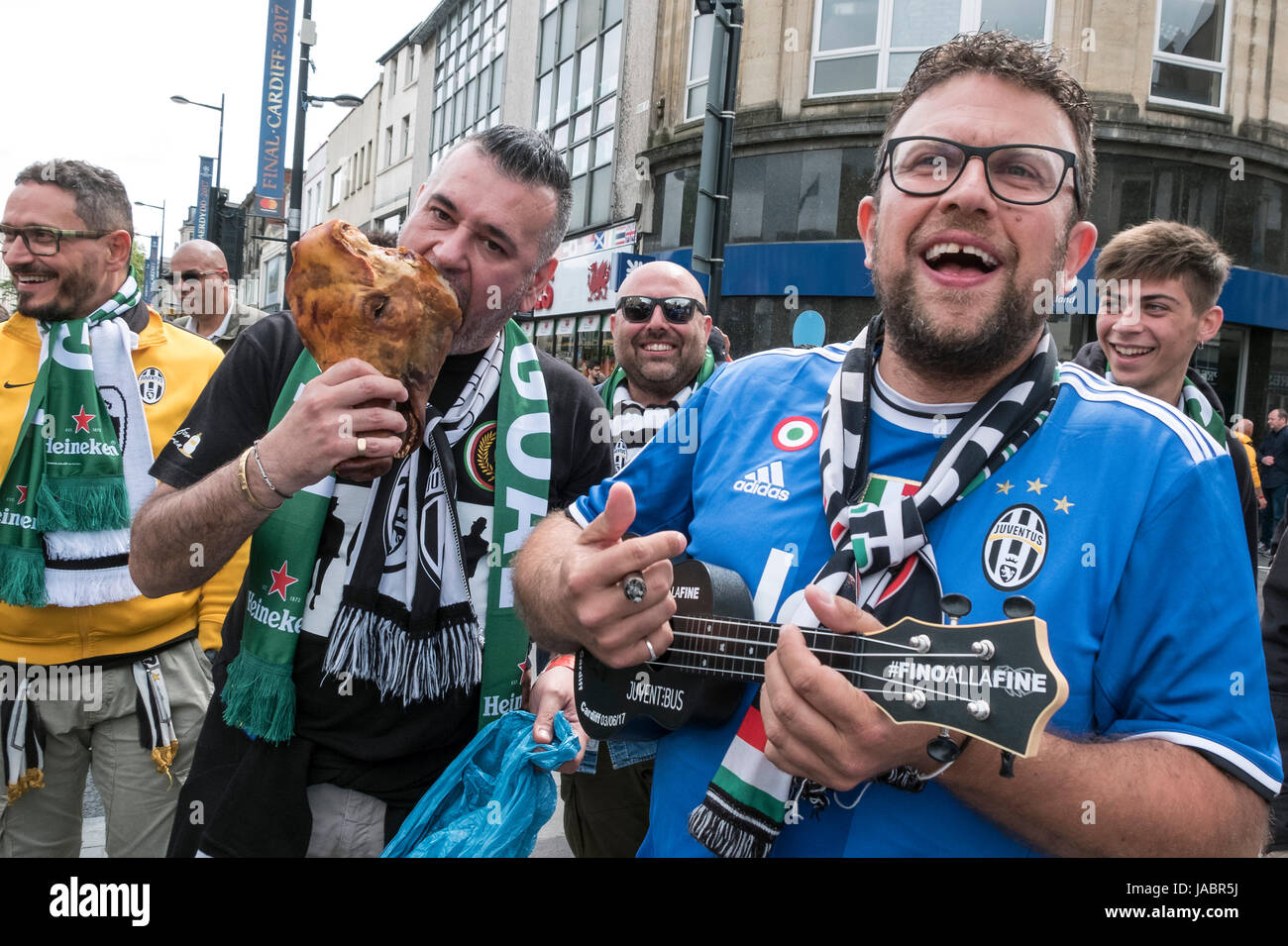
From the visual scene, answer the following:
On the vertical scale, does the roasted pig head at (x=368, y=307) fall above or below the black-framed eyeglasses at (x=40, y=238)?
below

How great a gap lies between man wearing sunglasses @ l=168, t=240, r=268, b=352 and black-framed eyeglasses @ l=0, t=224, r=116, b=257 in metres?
2.83

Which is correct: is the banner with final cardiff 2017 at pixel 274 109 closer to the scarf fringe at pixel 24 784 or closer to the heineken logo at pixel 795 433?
the scarf fringe at pixel 24 784

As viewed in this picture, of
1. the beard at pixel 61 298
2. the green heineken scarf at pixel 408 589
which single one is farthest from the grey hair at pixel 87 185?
the green heineken scarf at pixel 408 589

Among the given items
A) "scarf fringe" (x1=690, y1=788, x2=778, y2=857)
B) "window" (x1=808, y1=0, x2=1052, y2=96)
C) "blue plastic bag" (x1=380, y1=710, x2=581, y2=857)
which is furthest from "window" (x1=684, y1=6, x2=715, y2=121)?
"scarf fringe" (x1=690, y1=788, x2=778, y2=857)

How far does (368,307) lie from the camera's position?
1.78 m

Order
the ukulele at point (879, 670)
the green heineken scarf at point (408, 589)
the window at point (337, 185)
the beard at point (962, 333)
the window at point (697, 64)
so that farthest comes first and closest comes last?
the window at point (337, 185) → the window at point (697, 64) → the green heineken scarf at point (408, 589) → the beard at point (962, 333) → the ukulele at point (879, 670)

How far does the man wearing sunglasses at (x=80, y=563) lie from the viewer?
2943mm

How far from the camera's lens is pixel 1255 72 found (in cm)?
1445

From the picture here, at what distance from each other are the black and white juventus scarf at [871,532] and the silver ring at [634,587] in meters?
0.27

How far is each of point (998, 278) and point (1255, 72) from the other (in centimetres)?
1689

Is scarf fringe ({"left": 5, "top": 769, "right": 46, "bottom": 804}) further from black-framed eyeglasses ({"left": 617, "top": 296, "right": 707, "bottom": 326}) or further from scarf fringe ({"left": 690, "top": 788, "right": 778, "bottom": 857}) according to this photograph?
black-framed eyeglasses ({"left": 617, "top": 296, "right": 707, "bottom": 326})

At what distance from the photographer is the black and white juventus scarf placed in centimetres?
147

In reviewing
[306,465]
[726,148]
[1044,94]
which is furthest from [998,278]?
[726,148]
